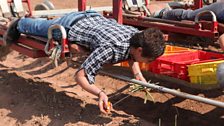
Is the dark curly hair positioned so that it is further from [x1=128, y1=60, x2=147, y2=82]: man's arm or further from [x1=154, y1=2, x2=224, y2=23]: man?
[x1=154, y1=2, x2=224, y2=23]: man

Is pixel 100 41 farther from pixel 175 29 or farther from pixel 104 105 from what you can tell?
pixel 175 29

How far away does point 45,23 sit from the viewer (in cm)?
491

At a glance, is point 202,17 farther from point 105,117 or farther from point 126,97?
point 105,117

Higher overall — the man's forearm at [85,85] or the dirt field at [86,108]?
the man's forearm at [85,85]

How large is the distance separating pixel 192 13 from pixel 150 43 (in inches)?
116

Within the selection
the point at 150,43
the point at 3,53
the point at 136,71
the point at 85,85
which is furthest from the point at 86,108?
the point at 3,53

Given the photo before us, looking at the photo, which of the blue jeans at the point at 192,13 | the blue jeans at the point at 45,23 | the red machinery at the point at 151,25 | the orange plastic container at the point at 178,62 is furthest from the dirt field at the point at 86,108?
the blue jeans at the point at 192,13

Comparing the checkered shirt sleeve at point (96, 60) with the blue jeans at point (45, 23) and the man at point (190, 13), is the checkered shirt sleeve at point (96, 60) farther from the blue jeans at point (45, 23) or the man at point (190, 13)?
the man at point (190, 13)

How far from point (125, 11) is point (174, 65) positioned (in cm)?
334

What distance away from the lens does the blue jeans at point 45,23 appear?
458 centimetres

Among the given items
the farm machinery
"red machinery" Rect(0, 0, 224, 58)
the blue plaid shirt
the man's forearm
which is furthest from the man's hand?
"red machinery" Rect(0, 0, 224, 58)

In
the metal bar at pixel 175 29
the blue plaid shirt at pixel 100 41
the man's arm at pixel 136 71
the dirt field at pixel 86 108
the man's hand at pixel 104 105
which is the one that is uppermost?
the blue plaid shirt at pixel 100 41

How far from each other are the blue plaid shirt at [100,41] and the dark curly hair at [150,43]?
245mm

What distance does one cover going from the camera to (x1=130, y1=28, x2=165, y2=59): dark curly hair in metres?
3.56
